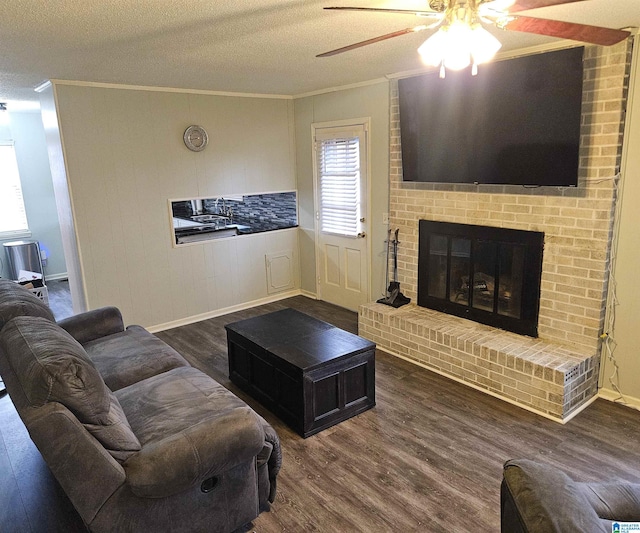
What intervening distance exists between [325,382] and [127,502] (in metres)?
1.40

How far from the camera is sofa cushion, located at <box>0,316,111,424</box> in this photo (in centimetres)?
179

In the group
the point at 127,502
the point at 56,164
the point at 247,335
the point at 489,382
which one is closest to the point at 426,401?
the point at 489,382

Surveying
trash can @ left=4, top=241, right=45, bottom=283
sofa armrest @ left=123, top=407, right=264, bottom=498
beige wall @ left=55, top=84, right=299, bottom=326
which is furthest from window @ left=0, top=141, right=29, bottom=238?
sofa armrest @ left=123, top=407, right=264, bottom=498

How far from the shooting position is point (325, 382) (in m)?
3.05

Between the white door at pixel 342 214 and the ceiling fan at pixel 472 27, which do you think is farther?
the white door at pixel 342 214

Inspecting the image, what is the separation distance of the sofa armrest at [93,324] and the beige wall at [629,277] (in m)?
3.60

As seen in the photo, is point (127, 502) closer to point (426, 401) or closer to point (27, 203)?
point (426, 401)

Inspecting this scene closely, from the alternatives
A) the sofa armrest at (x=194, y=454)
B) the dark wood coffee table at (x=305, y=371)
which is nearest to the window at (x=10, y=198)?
the dark wood coffee table at (x=305, y=371)

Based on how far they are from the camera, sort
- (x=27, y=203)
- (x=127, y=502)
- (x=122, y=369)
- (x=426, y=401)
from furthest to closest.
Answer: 1. (x=27, y=203)
2. (x=426, y=401)
3. (x=122, y=369)
4. (x=127, y=502)

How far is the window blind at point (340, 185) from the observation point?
5027 millimetres

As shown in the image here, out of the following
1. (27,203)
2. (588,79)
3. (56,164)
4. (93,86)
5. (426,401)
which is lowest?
(426,401)

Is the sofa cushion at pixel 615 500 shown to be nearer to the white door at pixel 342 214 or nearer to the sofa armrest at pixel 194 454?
the sofa armrest at pixel 194 454

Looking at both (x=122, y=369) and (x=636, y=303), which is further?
(x=636, y=303)

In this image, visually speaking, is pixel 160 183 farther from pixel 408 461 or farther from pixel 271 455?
A: pixel 408 461
